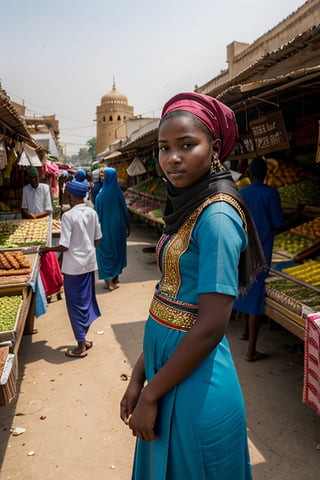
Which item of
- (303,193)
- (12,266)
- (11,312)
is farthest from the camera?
(303,193)

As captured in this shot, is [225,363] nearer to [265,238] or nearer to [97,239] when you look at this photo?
[265,238]

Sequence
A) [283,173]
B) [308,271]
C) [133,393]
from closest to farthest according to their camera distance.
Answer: [133,393]
[308,271]
[283,173]

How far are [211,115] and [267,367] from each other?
3.28 meters

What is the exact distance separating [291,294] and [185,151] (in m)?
2.83

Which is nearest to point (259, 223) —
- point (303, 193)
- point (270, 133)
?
point (270, 133)

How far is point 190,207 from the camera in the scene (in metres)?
1.23

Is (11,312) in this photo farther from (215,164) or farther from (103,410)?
(215,164)

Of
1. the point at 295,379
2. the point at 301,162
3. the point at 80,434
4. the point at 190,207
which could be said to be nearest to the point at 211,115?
the point at 190,207

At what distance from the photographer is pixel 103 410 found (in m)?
3.24

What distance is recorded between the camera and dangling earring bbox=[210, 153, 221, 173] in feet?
4.10

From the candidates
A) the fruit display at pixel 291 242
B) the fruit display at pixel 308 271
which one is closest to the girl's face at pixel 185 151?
the fruit display at pixel 308 271

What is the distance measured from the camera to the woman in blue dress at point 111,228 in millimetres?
6859

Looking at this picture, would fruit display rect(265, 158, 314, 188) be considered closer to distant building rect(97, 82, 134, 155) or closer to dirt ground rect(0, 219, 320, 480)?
dirt ground rect(0, 219, 320, 480)

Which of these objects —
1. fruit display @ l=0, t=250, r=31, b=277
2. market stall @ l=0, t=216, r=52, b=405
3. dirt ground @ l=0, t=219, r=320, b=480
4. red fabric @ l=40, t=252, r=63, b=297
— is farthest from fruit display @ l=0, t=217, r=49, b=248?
dirt ground @ l=0, t=219, r=320, b=480
